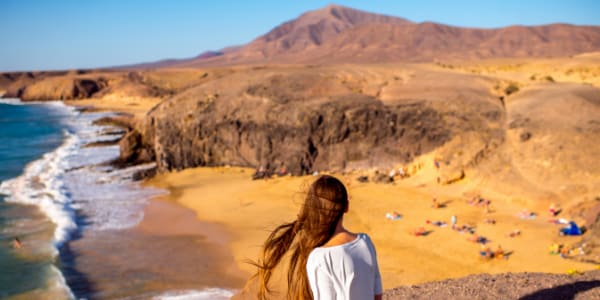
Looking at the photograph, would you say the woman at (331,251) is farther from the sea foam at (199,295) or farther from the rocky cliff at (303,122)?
the rocky cliff at (303,122)


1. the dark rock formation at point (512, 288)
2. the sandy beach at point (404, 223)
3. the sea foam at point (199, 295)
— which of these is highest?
the dark rock formation at point (512, 288)

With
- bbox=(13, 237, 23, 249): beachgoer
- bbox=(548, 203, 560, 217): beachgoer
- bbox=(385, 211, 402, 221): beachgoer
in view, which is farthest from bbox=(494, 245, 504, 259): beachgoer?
bbox=(13, 237, 23, 249): beachgoer

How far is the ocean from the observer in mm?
9375

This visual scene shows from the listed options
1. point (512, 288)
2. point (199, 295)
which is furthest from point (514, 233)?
point (199, 295)

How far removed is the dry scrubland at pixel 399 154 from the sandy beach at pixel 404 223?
4cm

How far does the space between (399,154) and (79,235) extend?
9.81 metres

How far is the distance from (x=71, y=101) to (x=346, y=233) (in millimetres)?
74720

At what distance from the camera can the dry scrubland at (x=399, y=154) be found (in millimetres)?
10477

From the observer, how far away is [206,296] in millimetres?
8812

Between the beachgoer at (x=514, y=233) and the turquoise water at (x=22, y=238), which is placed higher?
the beachgoer at (x=514, y=233)

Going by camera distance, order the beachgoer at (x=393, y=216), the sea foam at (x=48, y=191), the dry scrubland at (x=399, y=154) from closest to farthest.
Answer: the dry scrubland at (x=399, y=154) → the beachgoer at (x=393, y=216) → the sea foam at (x=48, y=191)

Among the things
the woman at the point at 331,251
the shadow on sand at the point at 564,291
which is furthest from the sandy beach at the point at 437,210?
the woman at the point at 331,251

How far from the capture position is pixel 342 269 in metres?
2.72

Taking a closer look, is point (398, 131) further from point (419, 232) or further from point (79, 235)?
point (79, 235)
